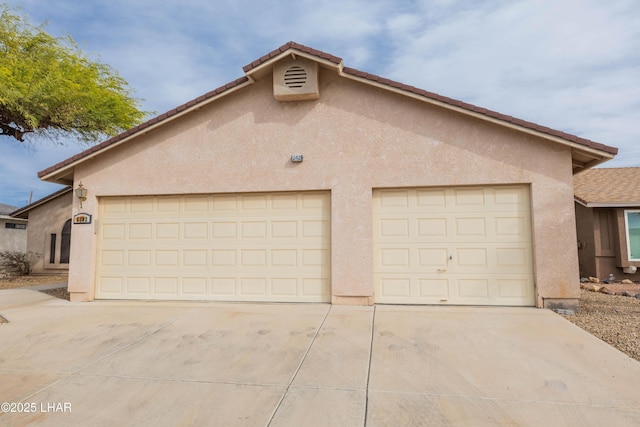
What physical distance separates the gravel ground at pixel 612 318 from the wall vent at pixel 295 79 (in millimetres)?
6435

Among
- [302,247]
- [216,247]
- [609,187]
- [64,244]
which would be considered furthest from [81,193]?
[609,187]

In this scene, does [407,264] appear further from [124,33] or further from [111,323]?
[124,33]

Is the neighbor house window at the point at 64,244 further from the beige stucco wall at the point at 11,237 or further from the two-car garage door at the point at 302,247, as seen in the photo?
the beige stucco wall at the point at 11,237

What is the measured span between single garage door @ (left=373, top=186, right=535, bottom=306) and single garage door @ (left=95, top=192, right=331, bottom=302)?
1.31 metres

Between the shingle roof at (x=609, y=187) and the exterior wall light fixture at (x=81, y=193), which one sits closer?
the exterior wall light fixture at (x=81, y=193)

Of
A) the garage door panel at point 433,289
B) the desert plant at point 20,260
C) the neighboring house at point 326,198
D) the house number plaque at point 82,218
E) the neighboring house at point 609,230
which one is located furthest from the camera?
the desert plant at point 20,260

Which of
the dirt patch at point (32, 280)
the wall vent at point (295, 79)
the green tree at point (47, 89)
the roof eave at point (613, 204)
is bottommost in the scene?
the dirt patch at point (32, 280)

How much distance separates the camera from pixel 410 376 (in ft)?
12.2

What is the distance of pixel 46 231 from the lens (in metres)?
14.4

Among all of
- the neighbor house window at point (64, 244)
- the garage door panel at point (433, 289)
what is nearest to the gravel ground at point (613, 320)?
the garage door panel at point (433, 289)

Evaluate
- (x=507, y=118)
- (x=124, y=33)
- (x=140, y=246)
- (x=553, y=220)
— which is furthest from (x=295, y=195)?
(x=124, y=33)

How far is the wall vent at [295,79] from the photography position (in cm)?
719

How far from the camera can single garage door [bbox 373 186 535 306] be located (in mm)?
6738

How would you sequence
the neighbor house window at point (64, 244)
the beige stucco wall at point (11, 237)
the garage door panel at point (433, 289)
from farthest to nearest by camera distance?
the beige stucco wall at point (11, 237) < the neighbor house window at point (64, 244) < the garage door panel at point (433, 289)
